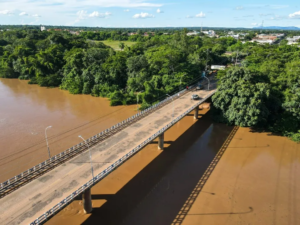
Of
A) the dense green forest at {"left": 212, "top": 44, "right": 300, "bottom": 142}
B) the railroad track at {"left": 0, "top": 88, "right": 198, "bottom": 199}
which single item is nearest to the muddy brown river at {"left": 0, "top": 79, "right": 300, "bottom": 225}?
the dense green forest at {"left": 212, "top": 44, "right": 300, "bottom": 142}

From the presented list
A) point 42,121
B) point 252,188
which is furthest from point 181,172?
point 42,121

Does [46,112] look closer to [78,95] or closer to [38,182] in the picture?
[78,95]

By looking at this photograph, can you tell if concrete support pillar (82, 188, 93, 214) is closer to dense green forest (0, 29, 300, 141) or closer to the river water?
the river water

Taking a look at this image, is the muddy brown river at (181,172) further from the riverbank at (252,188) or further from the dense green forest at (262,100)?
the dense green forest at (262,100)

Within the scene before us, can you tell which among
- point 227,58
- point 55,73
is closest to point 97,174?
point 55,73

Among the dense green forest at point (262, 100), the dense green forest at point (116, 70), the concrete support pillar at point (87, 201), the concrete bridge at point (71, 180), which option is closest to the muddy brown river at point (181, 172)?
the concrete support pillar at point (87, 201)

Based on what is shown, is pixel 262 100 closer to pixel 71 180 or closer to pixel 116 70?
pixel 71 180
